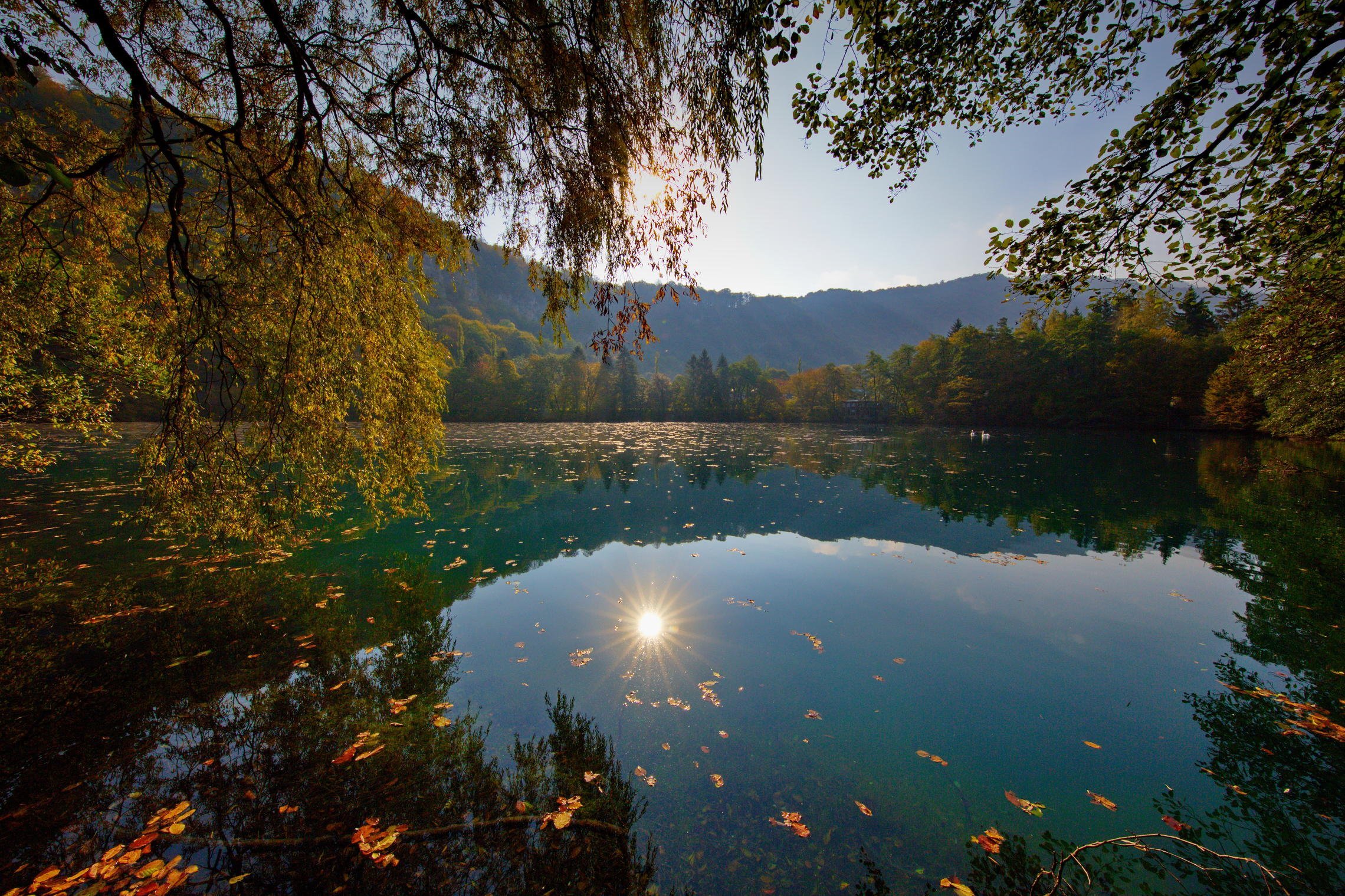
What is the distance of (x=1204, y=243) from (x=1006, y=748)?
239 inches

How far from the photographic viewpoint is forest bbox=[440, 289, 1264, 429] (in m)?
49.0

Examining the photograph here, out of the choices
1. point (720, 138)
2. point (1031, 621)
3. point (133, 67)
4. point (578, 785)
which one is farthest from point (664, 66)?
point (1031, 621)

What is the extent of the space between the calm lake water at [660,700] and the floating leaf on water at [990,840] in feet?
0.25

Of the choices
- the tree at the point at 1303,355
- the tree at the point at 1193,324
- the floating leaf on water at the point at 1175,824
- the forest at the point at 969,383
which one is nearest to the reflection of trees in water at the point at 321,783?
the floating leaf on water at the point at 1175,824

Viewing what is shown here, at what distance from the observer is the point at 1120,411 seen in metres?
52.9

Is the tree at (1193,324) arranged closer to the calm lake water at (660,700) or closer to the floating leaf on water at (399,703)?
the calm lake water at (660,700)

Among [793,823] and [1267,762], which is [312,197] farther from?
[1267,762]

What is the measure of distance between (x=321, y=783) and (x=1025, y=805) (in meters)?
6.24

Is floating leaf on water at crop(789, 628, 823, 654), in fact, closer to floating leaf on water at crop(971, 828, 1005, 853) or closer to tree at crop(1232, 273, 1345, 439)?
floating leaf on water at crop(971, 828, 1005, 853)

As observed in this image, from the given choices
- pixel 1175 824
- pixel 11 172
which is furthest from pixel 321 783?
pixel 1175 824

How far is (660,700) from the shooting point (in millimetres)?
5555

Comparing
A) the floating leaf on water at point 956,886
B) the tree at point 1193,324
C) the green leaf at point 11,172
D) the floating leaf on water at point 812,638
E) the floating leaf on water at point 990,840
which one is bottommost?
the floating leaf on water at point 990,840

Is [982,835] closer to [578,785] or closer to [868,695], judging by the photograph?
[868,695]

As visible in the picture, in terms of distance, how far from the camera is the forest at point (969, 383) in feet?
161
